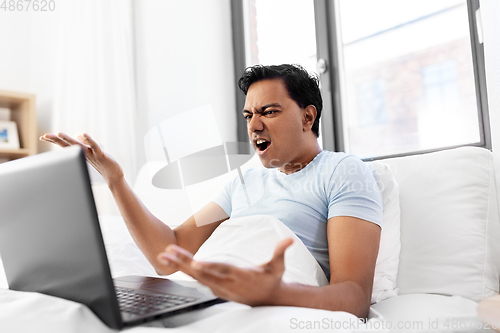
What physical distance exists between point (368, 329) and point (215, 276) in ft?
0.77

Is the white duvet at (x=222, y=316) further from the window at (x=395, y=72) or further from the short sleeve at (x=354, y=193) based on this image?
the window at (x=395, y=72)

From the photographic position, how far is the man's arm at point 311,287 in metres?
0.55

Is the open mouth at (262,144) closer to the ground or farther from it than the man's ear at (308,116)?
closer to the ground

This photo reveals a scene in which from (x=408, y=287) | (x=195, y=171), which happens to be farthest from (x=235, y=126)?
(x=408, y=287)

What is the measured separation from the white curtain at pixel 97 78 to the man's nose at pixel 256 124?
1134mm

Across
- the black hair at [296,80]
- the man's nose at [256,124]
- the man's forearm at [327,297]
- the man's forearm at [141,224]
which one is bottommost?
the man's forearm at [327,297]

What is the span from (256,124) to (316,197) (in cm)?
32

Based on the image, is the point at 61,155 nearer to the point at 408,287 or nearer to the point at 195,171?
the point at 408,287

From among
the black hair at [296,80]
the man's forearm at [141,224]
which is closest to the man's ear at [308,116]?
the black hair at [296,80]

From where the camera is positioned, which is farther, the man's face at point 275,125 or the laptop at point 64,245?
the man's face at point 275,125

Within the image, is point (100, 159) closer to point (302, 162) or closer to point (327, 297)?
point (302, 162)

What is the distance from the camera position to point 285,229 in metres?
0.88

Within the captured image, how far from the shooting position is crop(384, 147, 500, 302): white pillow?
0.98 meters

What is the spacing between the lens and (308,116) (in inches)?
49.6
